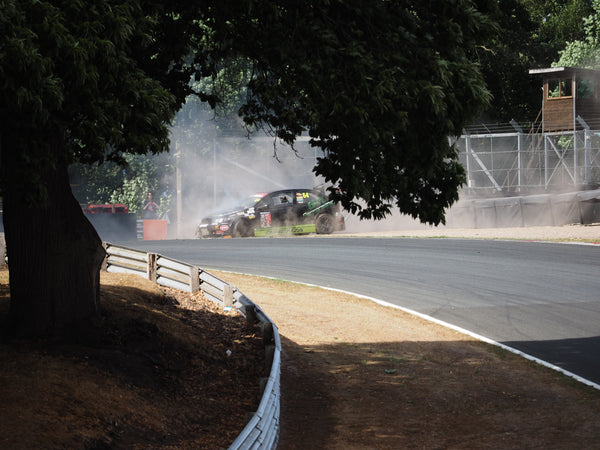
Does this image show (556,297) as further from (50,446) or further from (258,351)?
(50,446)

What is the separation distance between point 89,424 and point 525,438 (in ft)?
15.5

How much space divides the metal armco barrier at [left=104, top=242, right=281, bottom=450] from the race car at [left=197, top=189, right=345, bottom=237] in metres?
11.7

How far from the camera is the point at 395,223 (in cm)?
3403

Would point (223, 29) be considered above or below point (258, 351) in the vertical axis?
above

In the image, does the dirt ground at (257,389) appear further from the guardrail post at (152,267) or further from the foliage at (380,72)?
the foliage at (380,72)

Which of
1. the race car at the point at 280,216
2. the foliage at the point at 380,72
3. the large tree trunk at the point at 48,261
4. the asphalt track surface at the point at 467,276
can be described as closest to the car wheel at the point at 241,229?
the race car at the point at 280,216

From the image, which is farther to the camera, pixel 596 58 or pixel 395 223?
pixel 596 58

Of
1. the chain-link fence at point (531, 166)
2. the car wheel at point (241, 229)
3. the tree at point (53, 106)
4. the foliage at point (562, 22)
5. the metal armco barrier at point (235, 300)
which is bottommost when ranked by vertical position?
the metal armco barrier at point (235, 300)

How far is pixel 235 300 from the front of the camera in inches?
534

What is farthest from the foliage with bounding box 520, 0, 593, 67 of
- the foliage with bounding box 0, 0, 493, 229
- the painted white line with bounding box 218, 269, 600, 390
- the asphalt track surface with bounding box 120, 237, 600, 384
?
the foliage with bounding box 0, 0, 493, 229

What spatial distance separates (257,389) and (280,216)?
19833 mm

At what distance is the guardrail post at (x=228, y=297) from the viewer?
13.7 m

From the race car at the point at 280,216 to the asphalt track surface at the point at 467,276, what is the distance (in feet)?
5.57

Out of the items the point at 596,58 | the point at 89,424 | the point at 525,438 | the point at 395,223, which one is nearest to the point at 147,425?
the point at 89,424
